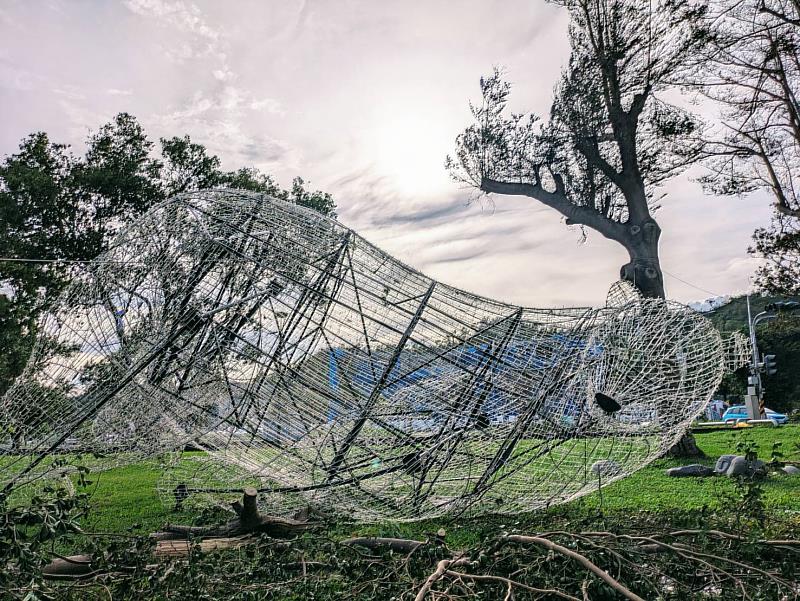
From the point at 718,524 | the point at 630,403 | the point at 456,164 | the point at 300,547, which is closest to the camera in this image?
the point at 300,547

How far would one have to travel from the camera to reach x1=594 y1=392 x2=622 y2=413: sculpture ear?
4852 millimetres

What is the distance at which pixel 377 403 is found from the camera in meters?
4.74

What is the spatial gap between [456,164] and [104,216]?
7.91 metres

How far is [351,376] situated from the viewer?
5008mm

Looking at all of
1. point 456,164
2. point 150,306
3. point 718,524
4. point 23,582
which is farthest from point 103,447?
point 456,164

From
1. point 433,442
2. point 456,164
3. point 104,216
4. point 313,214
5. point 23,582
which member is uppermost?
point 456,164

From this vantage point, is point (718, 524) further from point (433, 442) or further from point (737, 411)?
point (737, 411)

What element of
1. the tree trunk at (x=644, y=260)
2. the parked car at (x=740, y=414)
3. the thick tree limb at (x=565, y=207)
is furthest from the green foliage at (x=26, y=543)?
the parked car at (x=740, y=414)

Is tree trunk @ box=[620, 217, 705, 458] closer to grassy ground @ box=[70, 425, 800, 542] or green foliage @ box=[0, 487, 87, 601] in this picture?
grassy ground @ box=[70, 425, 800, 542]

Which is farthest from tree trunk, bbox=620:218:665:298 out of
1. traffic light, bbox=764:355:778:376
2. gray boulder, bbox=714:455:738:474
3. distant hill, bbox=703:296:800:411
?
distant hill, bbox=703:296:800:411

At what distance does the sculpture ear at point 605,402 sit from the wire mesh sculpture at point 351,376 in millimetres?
15

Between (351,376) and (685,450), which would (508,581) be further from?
(685,450)

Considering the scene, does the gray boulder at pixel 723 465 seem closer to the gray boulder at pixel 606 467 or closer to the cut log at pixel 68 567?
the gray boulder at pixel 606 467

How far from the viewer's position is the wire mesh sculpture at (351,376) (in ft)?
15.7
